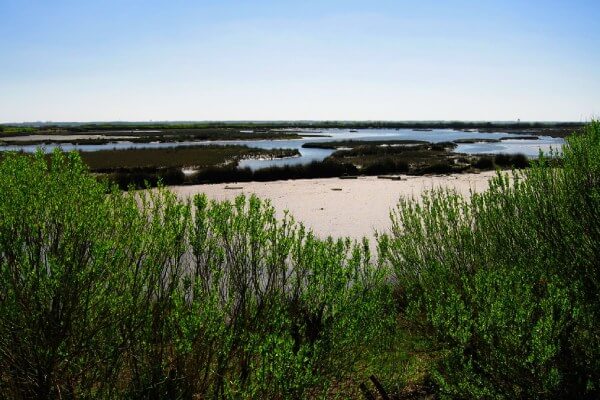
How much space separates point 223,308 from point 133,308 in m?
0.99

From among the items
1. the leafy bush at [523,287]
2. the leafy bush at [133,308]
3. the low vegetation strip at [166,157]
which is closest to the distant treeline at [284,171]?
the low vegetation strip at [166,157]

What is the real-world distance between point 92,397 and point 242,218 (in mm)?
2653

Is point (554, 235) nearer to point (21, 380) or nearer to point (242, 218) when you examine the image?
point (242, 218)

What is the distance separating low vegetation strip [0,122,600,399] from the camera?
5055 millimetres

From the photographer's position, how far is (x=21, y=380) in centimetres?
546

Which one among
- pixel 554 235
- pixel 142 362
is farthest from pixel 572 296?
pixel 142 362

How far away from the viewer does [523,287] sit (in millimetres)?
6406

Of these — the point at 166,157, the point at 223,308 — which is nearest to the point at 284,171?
the point at 166,157

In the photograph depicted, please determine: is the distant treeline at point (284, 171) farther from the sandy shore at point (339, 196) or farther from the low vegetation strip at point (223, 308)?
the low vegetation strip at point (223, 308)

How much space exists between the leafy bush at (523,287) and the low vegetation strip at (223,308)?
0.04 meters

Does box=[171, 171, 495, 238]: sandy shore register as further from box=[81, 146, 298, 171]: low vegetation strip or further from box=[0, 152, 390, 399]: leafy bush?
box=[81, 146, 298, 171]: low vegetation strip

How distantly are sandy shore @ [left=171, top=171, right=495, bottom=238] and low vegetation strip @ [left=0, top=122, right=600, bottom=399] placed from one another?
7.43 m

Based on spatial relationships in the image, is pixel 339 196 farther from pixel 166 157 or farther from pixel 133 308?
pixel 166 157

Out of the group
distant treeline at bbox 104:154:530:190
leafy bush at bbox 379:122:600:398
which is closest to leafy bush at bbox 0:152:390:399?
leafy bush at bbox 379:122:600:398
